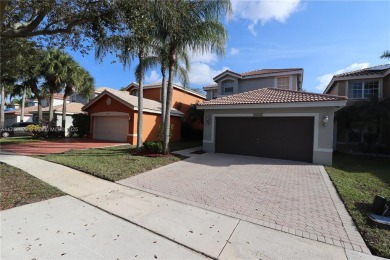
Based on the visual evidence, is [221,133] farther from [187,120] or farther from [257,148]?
[187,120]

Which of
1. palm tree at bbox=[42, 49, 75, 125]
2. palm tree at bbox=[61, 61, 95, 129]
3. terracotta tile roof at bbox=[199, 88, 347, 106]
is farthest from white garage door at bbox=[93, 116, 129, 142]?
terracotta tile roof at bbox=[199, 88, 347, 106]

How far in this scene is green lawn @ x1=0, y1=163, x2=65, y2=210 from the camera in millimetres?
5129

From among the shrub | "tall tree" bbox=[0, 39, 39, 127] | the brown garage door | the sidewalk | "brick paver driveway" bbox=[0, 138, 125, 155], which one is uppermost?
"tall tree" bbox=[0, 39, 39, 127]

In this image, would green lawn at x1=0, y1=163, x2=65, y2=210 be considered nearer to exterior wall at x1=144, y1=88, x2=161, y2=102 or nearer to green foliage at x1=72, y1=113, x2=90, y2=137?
green foliage at x1=72, y1=113, x2=90, y2=137

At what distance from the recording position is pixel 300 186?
7.16 metres

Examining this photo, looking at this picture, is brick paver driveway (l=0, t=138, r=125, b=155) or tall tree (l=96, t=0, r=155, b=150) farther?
brick paver driveway (l=0, t=138, r=125, b=155)

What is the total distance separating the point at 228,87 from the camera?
21.6 meters

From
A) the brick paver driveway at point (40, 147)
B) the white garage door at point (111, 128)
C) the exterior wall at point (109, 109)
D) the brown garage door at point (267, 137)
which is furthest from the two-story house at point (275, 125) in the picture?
the brick paver driveway at point (40, 147)

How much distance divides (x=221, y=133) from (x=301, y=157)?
4715 millimetres

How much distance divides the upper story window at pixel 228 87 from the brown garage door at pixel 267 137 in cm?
836

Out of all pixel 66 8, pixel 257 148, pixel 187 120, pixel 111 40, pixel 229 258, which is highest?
pixel 66 8

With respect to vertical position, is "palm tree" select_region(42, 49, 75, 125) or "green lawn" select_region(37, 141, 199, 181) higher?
"palm tree" select_region(42, 49, 75, 125)

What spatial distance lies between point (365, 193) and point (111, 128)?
17097 mm

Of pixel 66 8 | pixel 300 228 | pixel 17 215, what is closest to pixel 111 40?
pixel 66 8
